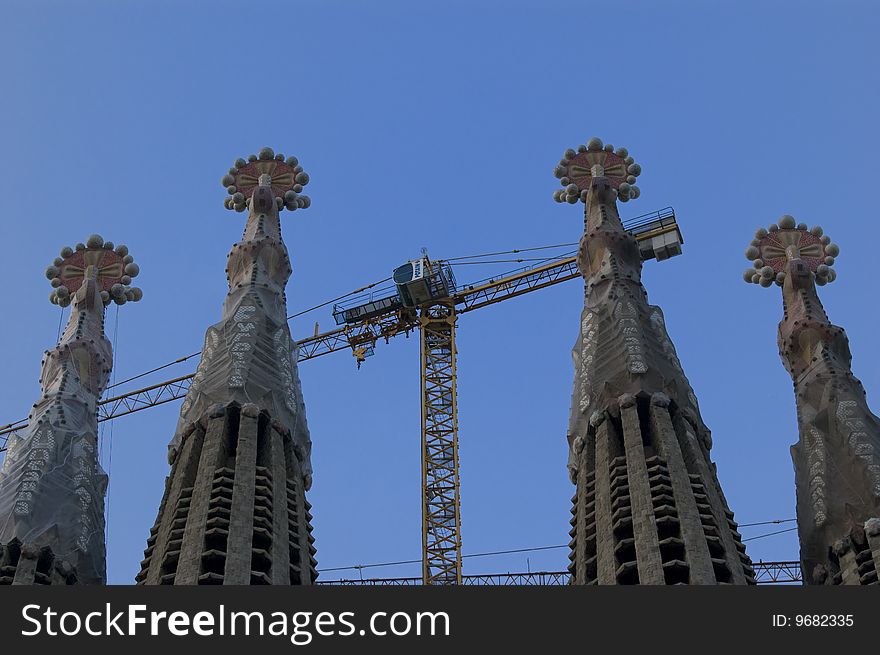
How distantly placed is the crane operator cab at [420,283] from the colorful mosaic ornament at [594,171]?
17680 mm

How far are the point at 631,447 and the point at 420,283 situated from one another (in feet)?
121

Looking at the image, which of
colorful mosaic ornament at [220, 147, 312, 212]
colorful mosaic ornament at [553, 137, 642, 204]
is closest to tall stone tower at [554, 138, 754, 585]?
colorful mosaic ornament at [553, 137, 642, 204]

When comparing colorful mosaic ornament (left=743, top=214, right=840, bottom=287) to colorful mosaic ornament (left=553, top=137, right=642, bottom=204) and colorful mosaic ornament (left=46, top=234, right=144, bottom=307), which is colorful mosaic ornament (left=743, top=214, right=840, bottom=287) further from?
colorful mosaic ornament (left=46, top=234, right=144, bottom=307)

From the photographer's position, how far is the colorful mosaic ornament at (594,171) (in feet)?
279

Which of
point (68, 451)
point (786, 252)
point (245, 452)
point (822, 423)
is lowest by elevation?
point (245, 452)

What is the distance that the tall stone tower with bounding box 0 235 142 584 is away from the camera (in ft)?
219

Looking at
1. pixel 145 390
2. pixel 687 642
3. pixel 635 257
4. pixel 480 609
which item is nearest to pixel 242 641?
pixel 480 609

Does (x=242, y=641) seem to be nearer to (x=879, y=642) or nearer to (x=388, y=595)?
(x=388, y=595)

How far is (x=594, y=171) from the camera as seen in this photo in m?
85.9

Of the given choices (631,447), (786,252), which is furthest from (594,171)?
(631,447)

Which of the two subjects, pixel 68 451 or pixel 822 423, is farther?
pixel 68 451

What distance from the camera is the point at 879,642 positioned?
40281 millimetres

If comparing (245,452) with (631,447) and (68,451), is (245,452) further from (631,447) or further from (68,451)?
(631,447)

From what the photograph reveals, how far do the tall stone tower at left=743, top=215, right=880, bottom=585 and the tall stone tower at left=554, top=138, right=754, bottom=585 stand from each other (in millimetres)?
3246
